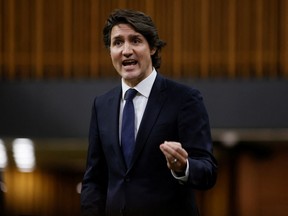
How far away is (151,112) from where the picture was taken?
7.15ft

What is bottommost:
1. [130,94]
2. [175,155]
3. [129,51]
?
[175,155]

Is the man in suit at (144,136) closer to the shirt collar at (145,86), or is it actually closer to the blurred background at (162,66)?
the shirt collar at (145,86)

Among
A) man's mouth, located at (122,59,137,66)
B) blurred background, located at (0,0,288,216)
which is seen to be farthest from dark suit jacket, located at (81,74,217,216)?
blurred background, located at (0,0,288,216)

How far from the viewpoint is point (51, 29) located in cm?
697

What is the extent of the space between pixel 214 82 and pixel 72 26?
1411 millimetres

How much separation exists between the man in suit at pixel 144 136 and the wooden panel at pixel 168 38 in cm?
459

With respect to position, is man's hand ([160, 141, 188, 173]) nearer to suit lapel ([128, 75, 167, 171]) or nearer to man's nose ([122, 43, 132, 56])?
suit lapel ([128, 75, 167, 171])

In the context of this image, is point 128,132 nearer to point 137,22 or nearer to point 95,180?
point 95,180

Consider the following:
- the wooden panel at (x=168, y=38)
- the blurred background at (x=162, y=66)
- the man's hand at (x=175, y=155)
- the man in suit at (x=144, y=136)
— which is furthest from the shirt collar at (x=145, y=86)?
the wooden panel at (x=168, y=38)

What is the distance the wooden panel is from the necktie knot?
4.59 metres

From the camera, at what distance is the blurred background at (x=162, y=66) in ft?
21.3

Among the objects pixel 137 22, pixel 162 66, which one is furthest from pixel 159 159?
pixel 162 66

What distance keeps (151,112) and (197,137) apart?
0.15 m

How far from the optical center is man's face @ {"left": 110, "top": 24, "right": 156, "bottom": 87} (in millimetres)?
2186
